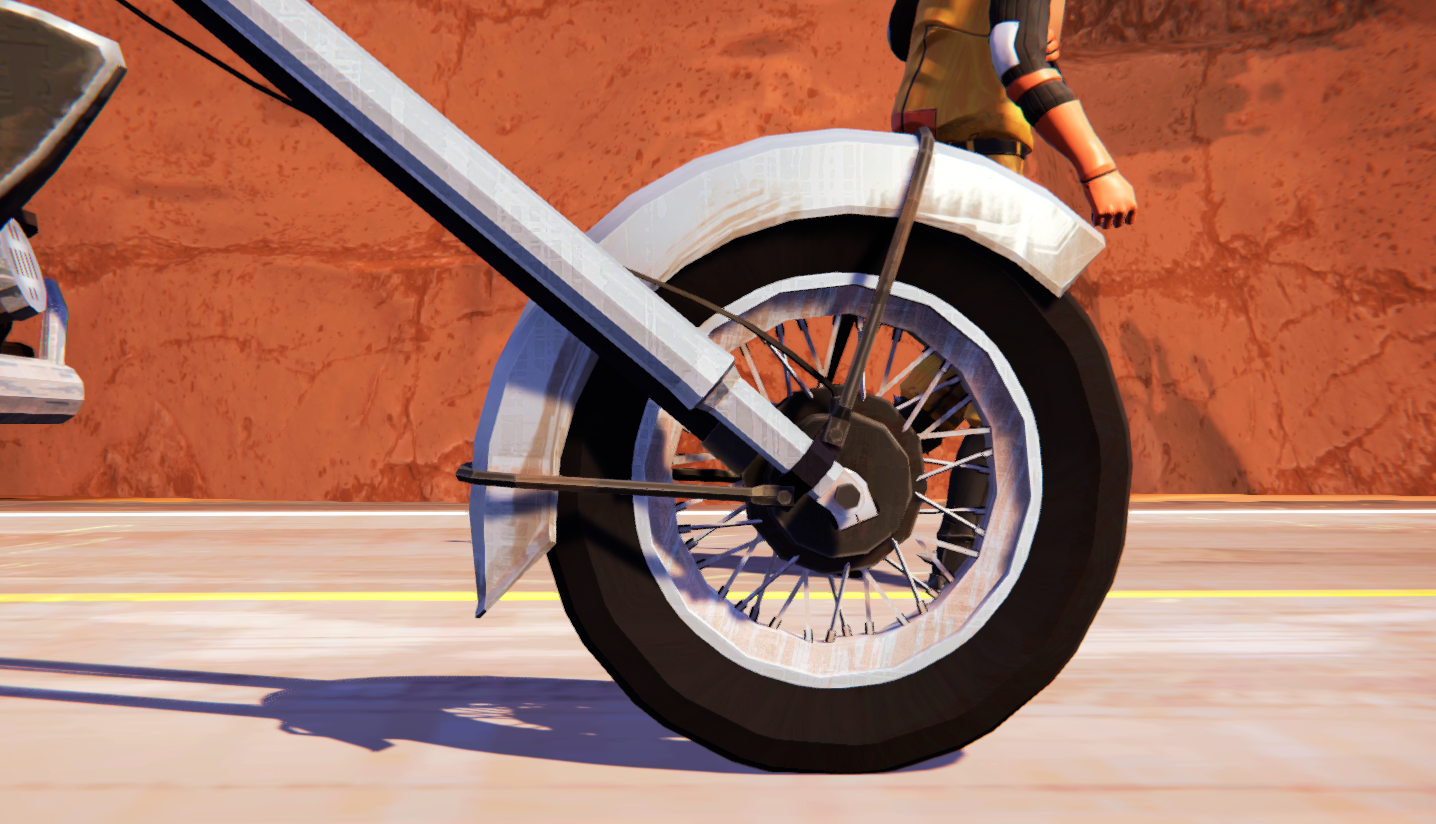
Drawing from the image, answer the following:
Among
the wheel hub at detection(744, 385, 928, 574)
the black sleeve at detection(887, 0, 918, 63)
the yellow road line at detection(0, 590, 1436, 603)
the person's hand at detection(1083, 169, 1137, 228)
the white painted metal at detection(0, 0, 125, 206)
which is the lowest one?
the yellow road line at detection(0, 590, 1436, 603)

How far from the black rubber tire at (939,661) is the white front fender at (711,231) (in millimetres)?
27

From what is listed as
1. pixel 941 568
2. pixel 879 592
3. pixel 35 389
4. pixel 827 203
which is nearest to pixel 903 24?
pixel 827 203

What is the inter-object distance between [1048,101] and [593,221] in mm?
8366

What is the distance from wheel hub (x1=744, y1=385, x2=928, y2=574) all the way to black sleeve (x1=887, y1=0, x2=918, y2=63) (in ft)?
5.89

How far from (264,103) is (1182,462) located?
887cm

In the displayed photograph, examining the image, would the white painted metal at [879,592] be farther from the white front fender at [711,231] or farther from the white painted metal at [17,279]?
the white painted metal at [17,279]

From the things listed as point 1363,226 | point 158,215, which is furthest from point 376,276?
point 1363,226

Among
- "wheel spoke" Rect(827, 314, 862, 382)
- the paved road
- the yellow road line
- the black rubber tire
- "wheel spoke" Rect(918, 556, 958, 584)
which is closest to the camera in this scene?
the paved road

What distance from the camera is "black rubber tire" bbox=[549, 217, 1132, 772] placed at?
1730 mm

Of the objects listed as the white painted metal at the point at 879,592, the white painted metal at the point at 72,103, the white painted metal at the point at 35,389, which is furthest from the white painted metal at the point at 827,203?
the white painted metal at the point at 35,389

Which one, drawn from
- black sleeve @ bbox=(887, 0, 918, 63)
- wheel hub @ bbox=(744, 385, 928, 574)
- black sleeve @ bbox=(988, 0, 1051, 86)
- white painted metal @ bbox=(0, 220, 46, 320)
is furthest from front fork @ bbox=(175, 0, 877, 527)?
black sleeve @ bbox=(887, 0, 918, 63)

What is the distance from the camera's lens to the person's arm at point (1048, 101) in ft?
7.22

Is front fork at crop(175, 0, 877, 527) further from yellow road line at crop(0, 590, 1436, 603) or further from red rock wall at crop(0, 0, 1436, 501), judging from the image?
red rock wall at crop(0, 0, 1436, 501)

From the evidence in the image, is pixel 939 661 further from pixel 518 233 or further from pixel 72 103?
pixel 72 103
